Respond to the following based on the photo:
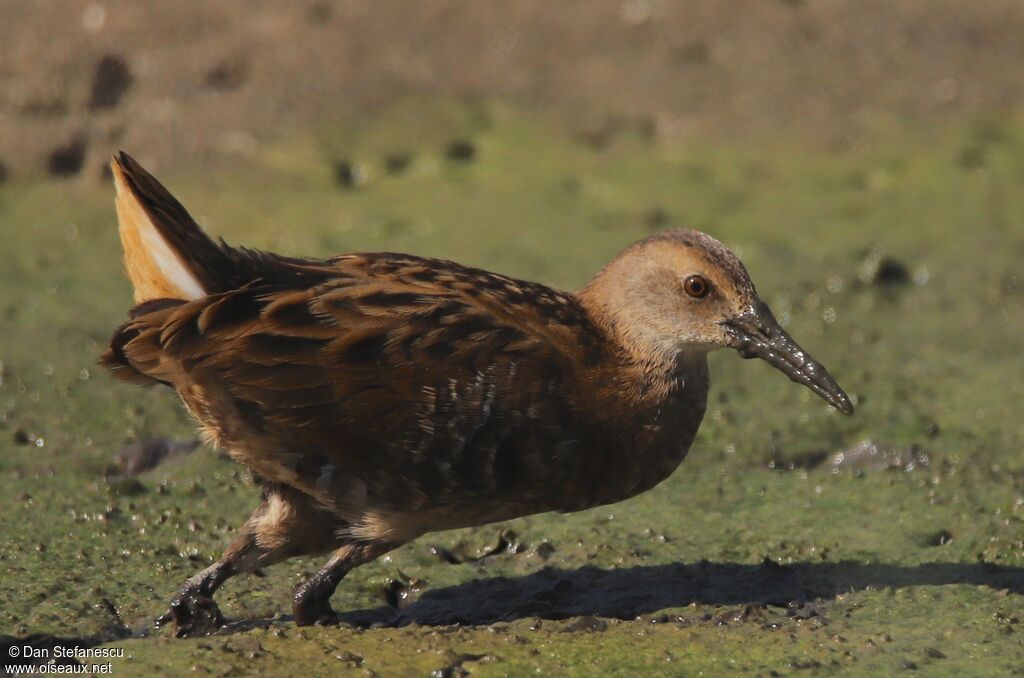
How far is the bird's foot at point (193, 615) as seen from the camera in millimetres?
4699

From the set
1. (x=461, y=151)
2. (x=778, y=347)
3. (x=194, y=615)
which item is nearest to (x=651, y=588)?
(x=778, y=347)

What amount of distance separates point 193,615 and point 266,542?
30 cm

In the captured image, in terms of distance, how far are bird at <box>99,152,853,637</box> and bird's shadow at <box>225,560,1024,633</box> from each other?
0.32 m

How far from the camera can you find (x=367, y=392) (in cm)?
460

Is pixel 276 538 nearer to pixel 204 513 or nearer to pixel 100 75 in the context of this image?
pixel 204 513

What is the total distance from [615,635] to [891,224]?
457cm

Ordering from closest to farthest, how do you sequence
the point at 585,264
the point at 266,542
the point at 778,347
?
the point at 266,542
the point at 778,347
the point at 585,264

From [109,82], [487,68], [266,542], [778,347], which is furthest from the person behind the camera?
[487,68]

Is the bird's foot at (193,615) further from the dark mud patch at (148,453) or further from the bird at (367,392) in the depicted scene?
the dark mud patch at (148,453)

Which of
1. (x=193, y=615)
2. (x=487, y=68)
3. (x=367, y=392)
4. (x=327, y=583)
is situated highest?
(x=487, y=68)

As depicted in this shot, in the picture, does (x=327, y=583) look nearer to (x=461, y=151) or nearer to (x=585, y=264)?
(x=585, y=264)

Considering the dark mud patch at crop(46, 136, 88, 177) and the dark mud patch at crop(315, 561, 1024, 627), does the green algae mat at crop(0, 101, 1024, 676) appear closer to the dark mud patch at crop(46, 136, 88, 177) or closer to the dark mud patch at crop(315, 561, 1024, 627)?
the dark mud patch at crop(315, 561, 1024, 627)

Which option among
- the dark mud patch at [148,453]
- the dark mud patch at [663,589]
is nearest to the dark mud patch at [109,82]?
the dark mud patch at [148,453]

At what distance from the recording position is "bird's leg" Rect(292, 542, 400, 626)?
4.77 m
